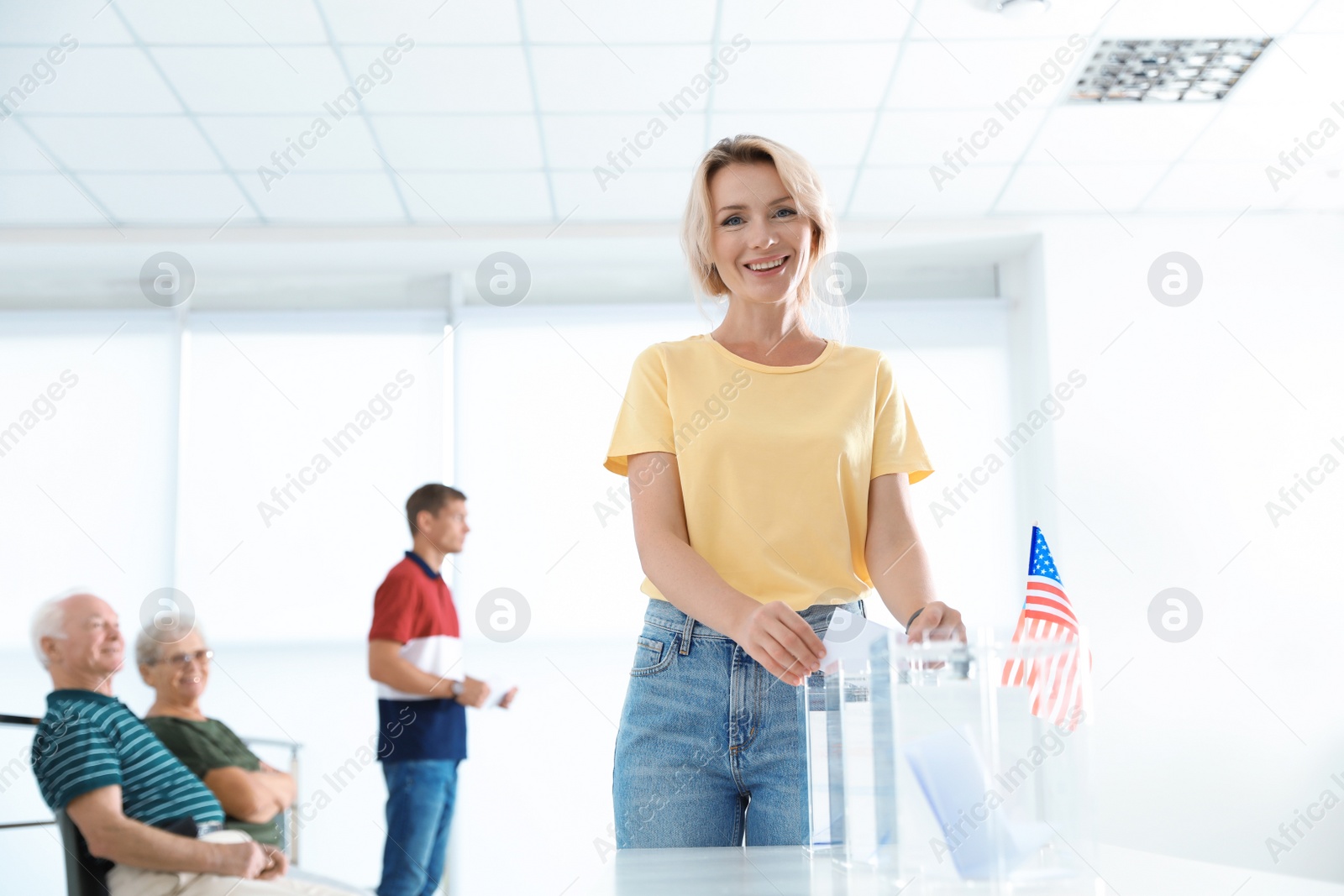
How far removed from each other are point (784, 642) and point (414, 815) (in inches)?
101

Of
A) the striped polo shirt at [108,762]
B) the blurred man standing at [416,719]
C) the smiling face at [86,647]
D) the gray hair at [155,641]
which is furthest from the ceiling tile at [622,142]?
the striped polo shirt at [108,762]

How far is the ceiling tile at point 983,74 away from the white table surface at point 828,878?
8.98ft

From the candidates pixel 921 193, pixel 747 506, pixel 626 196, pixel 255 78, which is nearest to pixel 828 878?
pixel 747 506

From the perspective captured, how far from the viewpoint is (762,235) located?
1.13 metres

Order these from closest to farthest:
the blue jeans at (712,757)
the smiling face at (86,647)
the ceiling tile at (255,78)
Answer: the blue jeans at (712,757) < the smiling face at (86,647) < the ceiling tile at (255,78)

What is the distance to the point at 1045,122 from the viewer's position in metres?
3.41

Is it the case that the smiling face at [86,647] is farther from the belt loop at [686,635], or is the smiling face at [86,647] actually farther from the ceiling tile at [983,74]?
the ceiling tile at [983,74]

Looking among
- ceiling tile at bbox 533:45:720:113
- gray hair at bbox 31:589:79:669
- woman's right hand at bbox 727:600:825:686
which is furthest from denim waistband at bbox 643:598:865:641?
ceiling tile at bbox 533:45:720:113

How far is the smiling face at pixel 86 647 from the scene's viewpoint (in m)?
2.02

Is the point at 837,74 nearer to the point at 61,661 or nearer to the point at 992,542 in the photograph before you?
the point at 992,542

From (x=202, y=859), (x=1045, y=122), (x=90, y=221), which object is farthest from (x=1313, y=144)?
(x=90, y=221)

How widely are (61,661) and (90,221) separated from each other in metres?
2.59

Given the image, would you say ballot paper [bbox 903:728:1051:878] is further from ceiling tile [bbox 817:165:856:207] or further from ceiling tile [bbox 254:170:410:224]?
ceiling tile [bbox 254:170:410:224]

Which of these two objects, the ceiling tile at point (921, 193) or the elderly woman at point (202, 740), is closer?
the elderly woman at point (202, 740)
